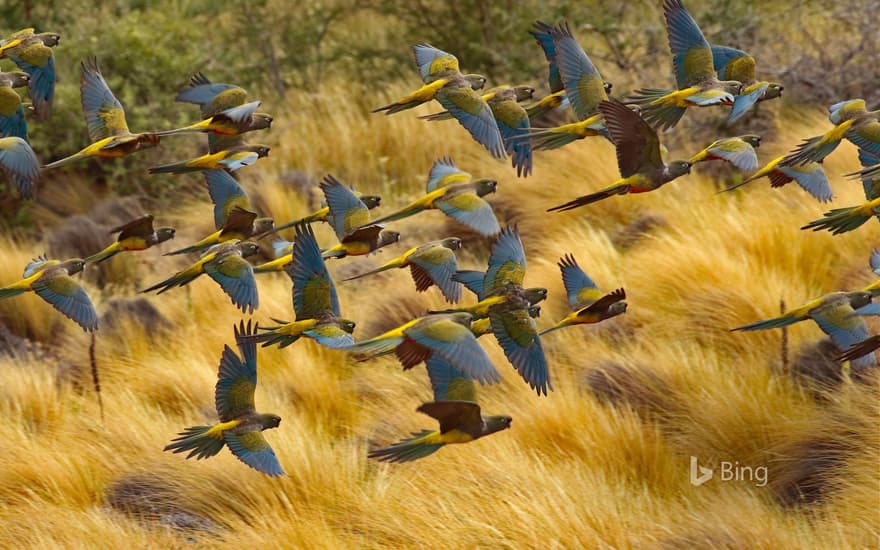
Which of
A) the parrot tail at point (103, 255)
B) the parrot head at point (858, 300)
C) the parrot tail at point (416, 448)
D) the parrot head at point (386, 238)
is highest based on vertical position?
the parrot tail at point (103, 255)

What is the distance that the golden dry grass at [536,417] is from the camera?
15.2 ft

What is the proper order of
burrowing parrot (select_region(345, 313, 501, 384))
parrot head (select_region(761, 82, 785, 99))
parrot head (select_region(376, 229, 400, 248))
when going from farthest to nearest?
parrot head (select_region(376, 229, 400, 248)), parrot head (select_region(761, 82, 785, 99)), burrowing parrot (select_region(345, 313, 501, 384))

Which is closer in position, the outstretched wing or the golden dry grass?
the outstretched wing

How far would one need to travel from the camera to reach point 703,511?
181 inches

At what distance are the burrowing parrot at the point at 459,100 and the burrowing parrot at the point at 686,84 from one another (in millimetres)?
313

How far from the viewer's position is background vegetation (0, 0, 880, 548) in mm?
4734

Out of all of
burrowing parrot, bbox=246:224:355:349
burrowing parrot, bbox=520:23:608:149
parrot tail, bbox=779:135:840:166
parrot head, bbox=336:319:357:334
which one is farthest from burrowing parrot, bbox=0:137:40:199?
parrot tail, bbox=779:135:840:166

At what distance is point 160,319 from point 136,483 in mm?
1881

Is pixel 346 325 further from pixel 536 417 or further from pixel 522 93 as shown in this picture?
pixel 536 417

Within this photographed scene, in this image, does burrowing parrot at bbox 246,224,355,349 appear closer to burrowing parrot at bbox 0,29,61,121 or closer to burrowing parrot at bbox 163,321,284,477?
burrowing parrot at bbox 163,321,284,477

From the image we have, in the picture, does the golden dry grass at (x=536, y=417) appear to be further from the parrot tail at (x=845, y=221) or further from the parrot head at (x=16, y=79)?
the parrot head at (x=16, y=79)

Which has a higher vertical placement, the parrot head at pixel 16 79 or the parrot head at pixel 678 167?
the parrot head at pixel 16 79

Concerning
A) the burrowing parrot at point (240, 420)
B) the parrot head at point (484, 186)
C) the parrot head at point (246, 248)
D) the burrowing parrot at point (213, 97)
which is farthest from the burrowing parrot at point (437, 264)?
the burrowing parrot at point (240, 420)

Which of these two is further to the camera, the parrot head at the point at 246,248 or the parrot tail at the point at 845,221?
the parrot head at the point at 246,248
